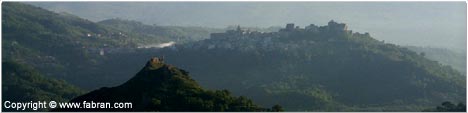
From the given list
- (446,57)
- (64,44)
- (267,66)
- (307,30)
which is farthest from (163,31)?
(267,66)

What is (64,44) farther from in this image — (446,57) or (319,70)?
(446,57)

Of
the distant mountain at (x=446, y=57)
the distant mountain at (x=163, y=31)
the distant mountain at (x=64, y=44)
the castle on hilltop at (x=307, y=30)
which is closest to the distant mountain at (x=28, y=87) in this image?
the distant mountain at (x=64, y=44)

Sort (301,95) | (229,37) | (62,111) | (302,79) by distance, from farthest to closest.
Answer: (229,37), (302,79), (301,95), (62,111)

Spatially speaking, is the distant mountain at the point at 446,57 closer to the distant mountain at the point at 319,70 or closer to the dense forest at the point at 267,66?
the dense forest at the point at 267,66

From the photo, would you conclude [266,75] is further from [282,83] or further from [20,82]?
[20,82]

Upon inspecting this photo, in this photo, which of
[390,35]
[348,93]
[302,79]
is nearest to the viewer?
[348,93]

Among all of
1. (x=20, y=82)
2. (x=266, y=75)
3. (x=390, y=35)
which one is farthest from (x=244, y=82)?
(x=390, y=35)
